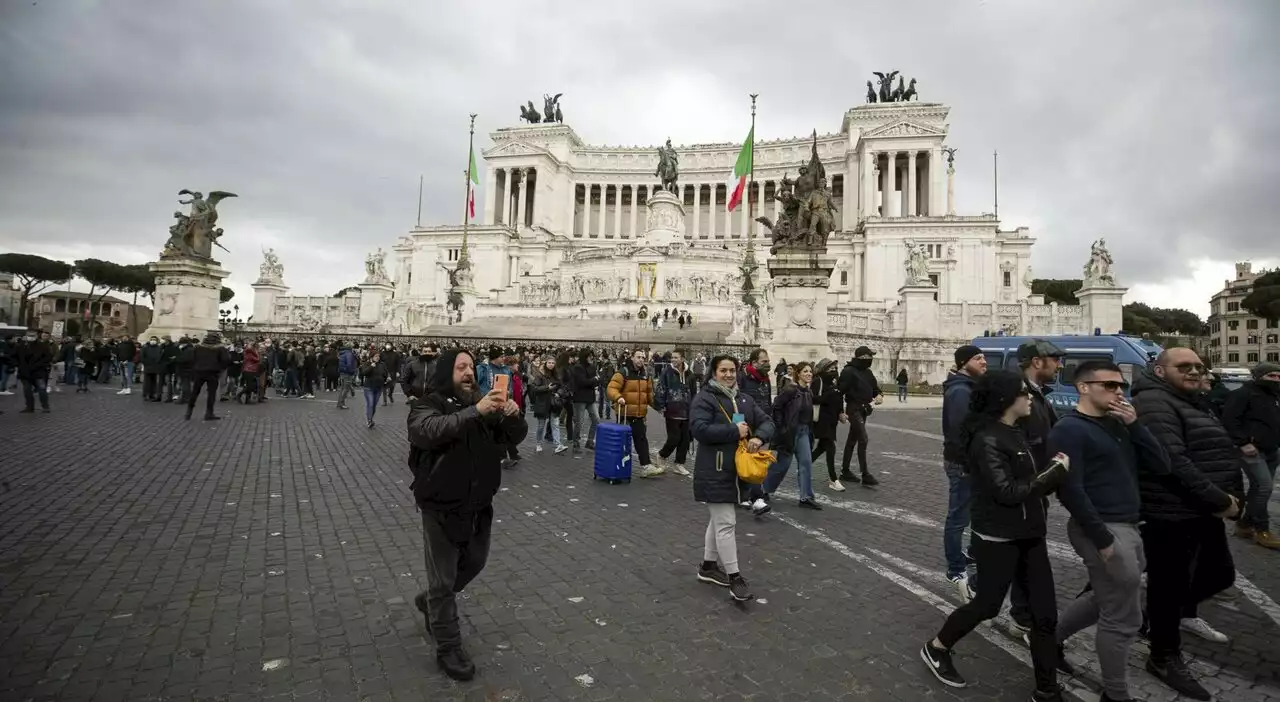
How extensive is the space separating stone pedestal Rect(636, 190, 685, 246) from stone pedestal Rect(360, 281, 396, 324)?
2276cm

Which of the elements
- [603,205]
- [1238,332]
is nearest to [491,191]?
[603,205]

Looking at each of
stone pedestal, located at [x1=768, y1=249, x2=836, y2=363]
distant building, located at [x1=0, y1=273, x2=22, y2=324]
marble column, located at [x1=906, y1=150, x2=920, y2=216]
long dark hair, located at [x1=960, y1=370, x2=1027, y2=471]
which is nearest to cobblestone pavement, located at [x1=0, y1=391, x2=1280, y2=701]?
long dark hair, located at [x1=960, y1=370, x2=1027, y2=471]

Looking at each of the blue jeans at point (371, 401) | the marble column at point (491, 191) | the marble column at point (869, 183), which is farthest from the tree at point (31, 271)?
the marble column at point (869, 183)

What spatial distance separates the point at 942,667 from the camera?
130 inches

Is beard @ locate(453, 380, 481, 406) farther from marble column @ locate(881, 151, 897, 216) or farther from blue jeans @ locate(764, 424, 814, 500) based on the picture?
marble column @ locate(881, 151, 897, 216)

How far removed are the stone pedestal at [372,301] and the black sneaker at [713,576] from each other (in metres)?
49.9

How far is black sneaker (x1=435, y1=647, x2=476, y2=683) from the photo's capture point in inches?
125

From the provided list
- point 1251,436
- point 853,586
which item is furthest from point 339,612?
point 1251,436

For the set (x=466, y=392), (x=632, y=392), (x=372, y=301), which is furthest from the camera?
(x=372, y=301)

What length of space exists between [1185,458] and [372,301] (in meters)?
53.8

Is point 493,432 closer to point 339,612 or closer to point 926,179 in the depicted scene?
point 339,612

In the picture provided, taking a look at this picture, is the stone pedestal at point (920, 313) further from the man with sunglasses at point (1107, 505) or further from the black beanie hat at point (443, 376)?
the black beanie hat at point (443, 376)

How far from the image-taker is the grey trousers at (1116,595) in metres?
3.04

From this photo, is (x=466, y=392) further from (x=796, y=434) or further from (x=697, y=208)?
(x=697, y=208)
